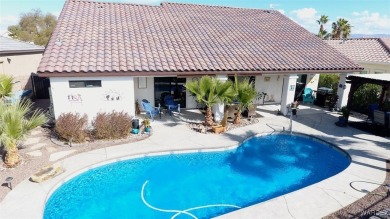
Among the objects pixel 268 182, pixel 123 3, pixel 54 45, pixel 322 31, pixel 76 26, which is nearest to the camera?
pixel 268 182

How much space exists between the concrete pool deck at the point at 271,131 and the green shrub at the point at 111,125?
944 mm

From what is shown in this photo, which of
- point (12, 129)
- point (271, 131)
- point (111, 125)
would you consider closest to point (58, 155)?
point (12, 129)

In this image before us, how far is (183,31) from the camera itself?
62.4 ft

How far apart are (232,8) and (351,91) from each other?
1280cm

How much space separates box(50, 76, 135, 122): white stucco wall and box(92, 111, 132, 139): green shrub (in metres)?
0.89

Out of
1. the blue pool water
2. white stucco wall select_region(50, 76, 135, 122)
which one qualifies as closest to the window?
white stucco wall select_region(50, 76, 135, 122)

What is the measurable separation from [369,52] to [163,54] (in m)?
21.0

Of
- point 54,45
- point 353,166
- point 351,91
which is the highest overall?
point 54,45

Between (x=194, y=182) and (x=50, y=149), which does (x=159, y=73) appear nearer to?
(x=50, y=149)

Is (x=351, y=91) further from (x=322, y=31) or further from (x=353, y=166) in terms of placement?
(x=322, y=31)

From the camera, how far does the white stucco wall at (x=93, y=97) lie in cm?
1304

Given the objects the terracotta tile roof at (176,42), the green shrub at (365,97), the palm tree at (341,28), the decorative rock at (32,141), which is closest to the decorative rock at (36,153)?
the decorative rock at (32,141)

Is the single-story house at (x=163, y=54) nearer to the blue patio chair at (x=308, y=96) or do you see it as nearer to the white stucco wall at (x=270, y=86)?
the white stucco wall at (x=270, y=86)

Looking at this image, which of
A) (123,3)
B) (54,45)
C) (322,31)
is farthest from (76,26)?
(322,31)
